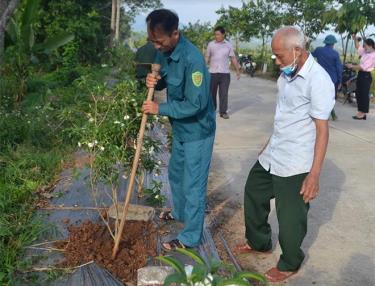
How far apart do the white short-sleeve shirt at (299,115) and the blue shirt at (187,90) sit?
51 cm

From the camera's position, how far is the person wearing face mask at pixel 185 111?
3.04 metres

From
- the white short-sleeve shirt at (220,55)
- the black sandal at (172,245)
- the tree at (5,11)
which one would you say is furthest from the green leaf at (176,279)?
the white short-sleeve shirt at (220,55)

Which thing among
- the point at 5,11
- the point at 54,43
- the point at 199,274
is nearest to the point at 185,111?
the point at 199,274

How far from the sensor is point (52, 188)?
473 cm

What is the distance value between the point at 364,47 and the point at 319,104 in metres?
7.39

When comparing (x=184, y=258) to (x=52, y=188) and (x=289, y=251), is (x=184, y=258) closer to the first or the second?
(x=289, y=251)

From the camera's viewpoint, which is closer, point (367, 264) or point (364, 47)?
point (367, 264)

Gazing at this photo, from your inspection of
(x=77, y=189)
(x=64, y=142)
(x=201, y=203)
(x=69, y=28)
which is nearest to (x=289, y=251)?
(x=201, y=203)

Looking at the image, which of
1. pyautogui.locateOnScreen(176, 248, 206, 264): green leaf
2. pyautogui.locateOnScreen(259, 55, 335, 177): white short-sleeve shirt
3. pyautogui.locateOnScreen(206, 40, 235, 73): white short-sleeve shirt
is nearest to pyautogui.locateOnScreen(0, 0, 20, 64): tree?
pyautogui.locateOnScreen(259, 55, 335, 177): white short-sleeve shirt

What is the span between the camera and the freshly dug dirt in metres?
3.20

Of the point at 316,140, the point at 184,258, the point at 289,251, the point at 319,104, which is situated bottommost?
the point at 184,258

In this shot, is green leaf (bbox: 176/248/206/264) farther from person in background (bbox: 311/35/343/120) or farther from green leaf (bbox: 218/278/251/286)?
person in background (bbox: 311/35/343/120)

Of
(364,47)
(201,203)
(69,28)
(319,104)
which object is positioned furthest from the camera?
(69,28)

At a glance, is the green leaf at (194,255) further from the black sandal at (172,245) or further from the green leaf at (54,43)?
the green leaf at (54,43)
